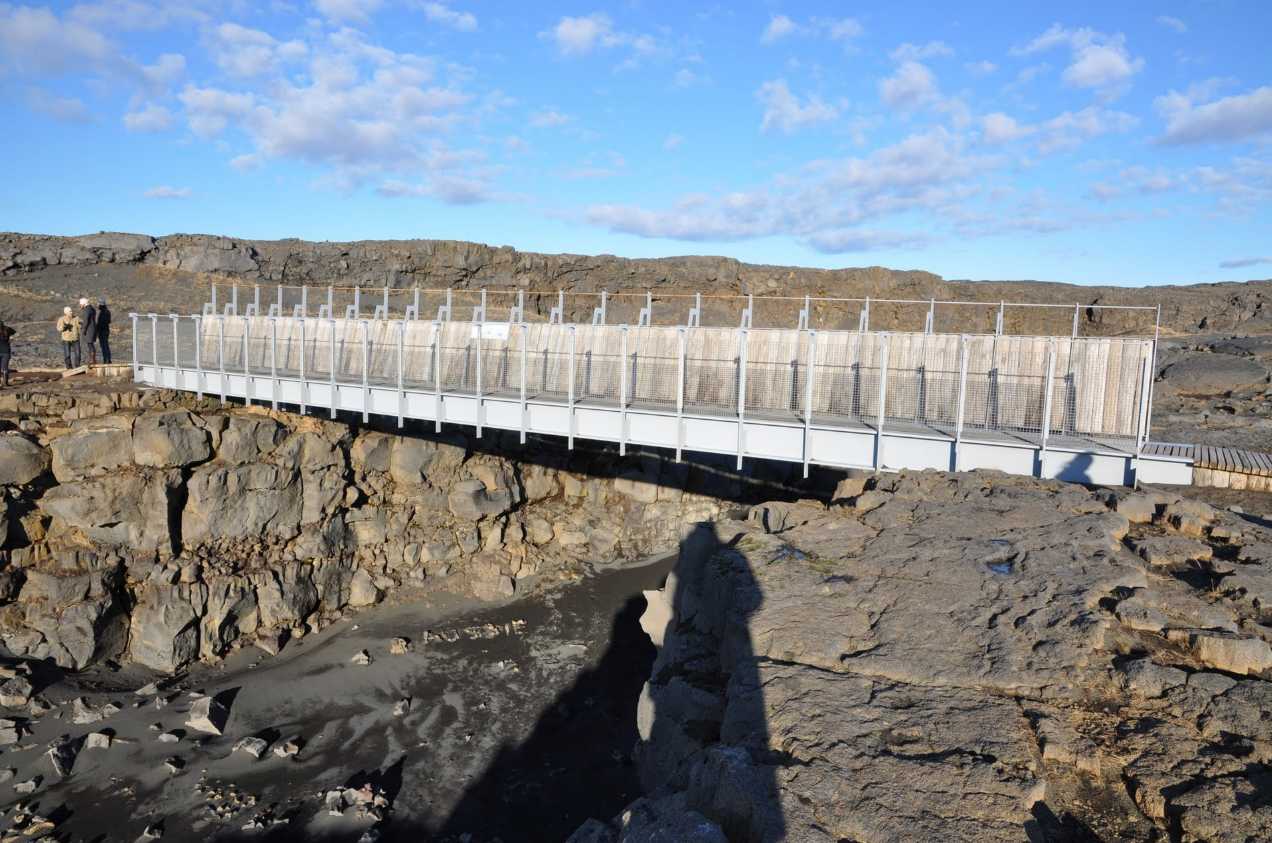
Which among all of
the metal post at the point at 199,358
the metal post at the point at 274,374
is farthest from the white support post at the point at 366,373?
the metal post at the point at 199,358

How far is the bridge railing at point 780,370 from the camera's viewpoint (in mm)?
11578

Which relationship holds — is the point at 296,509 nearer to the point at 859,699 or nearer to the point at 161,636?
the point at 161,636

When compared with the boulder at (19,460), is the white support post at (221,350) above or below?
above

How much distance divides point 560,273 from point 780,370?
28.3m

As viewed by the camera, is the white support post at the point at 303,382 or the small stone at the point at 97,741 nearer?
the small stone at the point at 97,741

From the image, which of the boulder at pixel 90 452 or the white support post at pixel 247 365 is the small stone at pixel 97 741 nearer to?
the boulder at pixel 90 452

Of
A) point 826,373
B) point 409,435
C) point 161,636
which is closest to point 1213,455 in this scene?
point 826,373

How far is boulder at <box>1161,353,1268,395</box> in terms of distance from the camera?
21656 mm

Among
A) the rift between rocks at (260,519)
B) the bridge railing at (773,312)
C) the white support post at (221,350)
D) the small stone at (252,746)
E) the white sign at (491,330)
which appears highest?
the bridge railing at (773,312)

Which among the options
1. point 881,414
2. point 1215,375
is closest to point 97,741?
point 881,414

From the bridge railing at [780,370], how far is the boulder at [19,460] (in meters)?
3.50

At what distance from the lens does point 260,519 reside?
1750 centimetres

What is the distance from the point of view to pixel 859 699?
5508 mm

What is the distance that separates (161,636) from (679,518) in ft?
41.4
